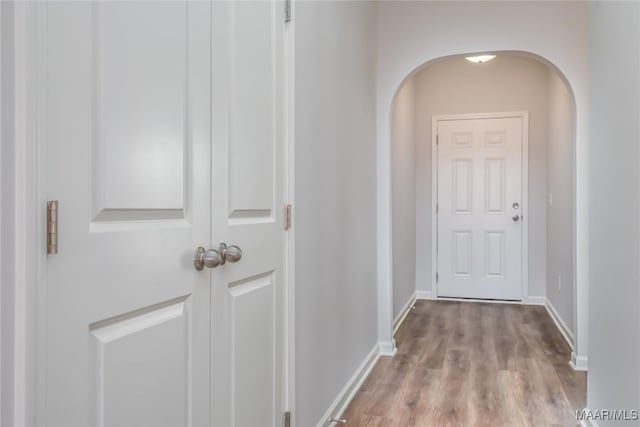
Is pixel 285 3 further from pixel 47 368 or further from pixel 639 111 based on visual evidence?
pixel 47 368

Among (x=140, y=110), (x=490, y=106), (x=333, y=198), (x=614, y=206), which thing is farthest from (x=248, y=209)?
(x=490, y=106)

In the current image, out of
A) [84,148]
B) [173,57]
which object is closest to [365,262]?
[173,57]

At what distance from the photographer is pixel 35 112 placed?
2.49 ft

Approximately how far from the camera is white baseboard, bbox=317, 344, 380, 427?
2.25 m

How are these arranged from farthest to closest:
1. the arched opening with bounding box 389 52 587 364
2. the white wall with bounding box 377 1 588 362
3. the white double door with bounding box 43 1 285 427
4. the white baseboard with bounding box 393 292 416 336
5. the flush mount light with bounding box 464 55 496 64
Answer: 1. the flush mount light with bounding box 464 55 496 64
2. the arched opening with bounding box 389 52 587 364
3. the white baseboard with bounding box 393 292 416 336
4. the white wall with bounding box 377 1 588 362
5. the white double door with bounding box 43 1 285 427

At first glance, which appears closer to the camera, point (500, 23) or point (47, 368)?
point (47, 368)

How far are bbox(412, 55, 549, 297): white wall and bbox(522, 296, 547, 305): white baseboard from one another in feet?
0.17

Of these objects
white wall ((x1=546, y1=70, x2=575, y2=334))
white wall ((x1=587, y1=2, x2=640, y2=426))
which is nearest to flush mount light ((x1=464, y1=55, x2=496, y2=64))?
white wall ((x1=546, y1=70, x2=575, y2=334))

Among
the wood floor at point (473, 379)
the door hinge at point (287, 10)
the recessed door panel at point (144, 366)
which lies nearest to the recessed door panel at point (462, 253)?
the wood floor at point (473, 379)

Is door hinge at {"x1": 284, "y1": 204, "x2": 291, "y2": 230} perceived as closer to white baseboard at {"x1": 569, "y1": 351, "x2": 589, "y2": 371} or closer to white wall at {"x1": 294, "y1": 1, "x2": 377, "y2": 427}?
white wall at {"x1": 294, "y1": 1, "x2": 377, "y2": 427}

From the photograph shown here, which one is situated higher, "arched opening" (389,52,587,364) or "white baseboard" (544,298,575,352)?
"arched opening" (389,52,587,364)

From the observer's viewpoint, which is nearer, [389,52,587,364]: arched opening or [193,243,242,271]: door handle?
[193,243,242,271]: door handle

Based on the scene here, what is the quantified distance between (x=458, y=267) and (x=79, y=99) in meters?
4.93

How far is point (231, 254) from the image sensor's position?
128cm
